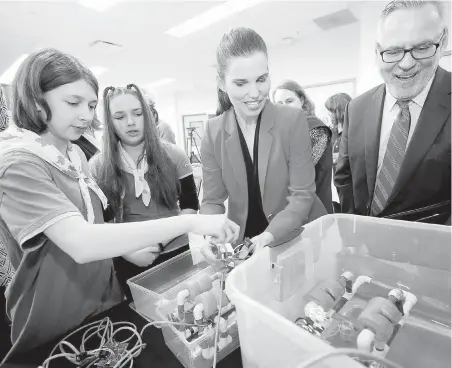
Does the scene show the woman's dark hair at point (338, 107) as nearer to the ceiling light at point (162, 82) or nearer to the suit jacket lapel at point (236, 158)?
the suit jacket lapel at point (236, 158)

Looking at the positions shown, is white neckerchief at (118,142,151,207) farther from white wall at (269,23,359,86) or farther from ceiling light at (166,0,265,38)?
white wall at (269,23,359,86)

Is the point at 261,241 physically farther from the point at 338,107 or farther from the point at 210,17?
the point at 210,17

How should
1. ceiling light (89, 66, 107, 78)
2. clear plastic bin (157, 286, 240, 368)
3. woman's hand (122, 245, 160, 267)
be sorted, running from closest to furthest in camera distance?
clear plastic bin (157, 286, 240, 368) → woman's hand (122, 245, 160, 267) → ceiling light (89, 66, 107, 78)

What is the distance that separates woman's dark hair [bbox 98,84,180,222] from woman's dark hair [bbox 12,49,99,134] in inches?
21.0

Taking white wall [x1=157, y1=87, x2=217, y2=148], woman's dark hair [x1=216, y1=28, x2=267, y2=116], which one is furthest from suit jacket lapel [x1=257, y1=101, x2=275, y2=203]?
white wall [x1=157, y1=87, x2=217, y2=148]

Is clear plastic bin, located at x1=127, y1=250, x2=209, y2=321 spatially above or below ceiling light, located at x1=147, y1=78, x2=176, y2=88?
below

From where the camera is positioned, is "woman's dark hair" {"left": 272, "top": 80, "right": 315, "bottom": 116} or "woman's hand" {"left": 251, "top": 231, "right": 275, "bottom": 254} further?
"woman's dark hair" {"left": 272, "top": 80, "right": 315, "bottom": 116}

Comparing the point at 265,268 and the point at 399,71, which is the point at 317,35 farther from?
the point at 265,268

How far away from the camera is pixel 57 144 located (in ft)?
3.11

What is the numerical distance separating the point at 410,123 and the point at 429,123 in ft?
0.25

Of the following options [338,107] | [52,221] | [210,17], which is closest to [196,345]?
[52,221]

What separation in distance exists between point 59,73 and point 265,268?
0.81 meters

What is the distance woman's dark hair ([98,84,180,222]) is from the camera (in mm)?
1381

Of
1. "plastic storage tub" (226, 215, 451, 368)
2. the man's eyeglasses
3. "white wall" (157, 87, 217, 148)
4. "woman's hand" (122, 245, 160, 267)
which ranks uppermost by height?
"white wall" (157, 87, 217, 148)
